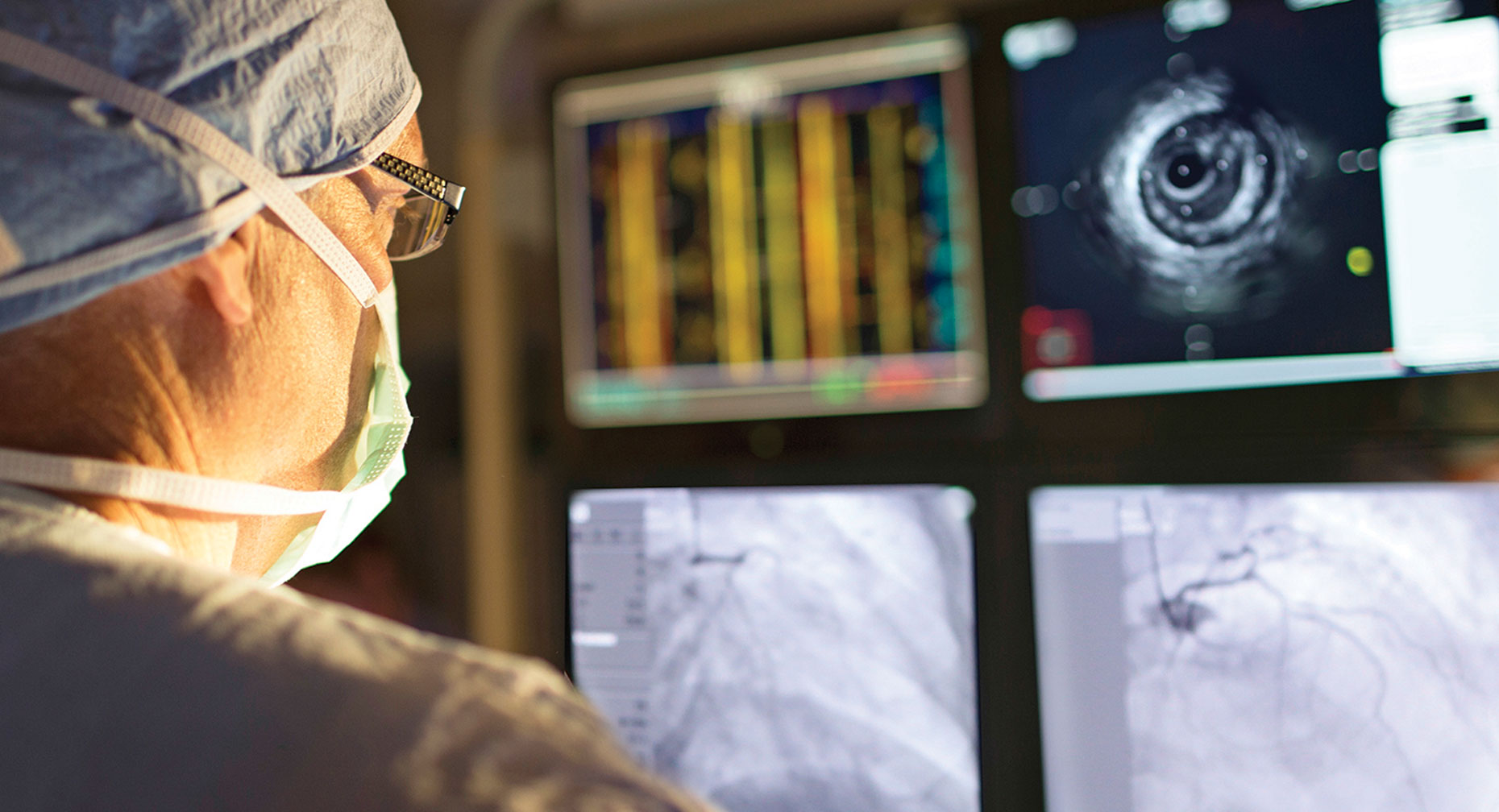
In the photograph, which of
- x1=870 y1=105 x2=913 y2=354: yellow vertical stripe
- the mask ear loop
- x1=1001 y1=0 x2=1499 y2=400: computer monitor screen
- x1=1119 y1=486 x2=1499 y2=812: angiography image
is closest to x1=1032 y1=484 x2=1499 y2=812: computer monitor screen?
x1=1119 y1=486 x2=1499 y2=812: angiography image

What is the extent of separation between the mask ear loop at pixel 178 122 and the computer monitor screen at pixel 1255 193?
65 centimetres

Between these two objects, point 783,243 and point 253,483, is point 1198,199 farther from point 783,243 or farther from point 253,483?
point 253,483

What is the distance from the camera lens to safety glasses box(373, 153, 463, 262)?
545 mm

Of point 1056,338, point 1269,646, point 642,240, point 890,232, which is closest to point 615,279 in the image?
point 642,240

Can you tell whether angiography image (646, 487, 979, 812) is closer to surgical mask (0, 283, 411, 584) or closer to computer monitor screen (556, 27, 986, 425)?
surgical mask (0, 283, 411, 584)

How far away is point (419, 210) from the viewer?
0.57 meters

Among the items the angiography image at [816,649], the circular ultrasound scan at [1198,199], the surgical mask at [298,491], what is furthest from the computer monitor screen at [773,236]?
the surgical mask at [298,491]

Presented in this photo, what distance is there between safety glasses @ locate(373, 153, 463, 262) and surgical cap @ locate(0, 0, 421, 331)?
0.25 ft

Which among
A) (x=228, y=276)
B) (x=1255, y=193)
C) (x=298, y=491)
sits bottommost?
(x=298, y=491)

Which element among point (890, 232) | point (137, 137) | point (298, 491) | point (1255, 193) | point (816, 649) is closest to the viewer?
point (137, 137)

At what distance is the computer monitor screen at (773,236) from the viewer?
998 mm

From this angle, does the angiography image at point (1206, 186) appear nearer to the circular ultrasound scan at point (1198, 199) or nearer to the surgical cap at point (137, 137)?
the circular ultrasound scan at point (1198, 199)

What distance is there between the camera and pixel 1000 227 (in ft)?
3.01

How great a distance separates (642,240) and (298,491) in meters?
0.64
